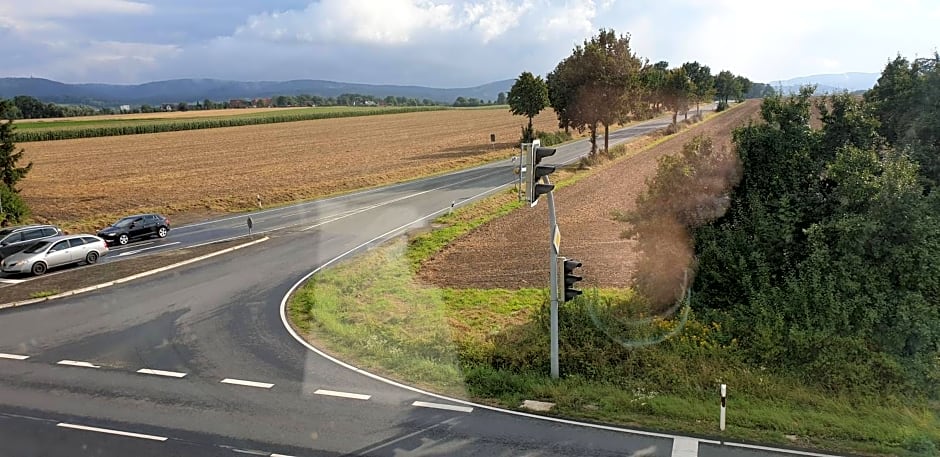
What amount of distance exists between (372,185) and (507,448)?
3925cm

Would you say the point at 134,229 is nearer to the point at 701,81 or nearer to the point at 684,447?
the point at 684,447

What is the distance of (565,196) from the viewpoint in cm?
3762

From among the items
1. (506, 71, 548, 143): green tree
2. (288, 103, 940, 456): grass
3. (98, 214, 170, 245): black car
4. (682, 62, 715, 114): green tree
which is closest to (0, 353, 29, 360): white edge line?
(288, 103, 940, 456): grass

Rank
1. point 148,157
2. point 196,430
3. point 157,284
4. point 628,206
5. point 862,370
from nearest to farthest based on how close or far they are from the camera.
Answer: point 196,430 < point 862,370 < point 157,284 < point 628,206 < point 148,157

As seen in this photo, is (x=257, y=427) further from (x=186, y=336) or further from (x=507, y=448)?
(x=186, y=336)

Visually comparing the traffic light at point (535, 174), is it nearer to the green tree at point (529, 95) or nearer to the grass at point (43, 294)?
the grass at point (43, 294)

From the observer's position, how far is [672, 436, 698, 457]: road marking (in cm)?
1021

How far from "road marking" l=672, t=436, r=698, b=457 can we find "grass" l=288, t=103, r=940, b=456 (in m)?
0.34

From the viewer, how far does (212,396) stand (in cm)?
1278

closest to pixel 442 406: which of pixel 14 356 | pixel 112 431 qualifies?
pixel 112 431

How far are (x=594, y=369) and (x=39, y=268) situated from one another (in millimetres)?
22217

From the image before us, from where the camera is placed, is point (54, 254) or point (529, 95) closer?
point (54, 254)

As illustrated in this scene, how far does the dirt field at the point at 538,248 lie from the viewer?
20.8 meters

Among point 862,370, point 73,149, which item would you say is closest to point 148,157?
point 73,149
